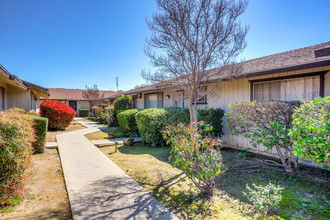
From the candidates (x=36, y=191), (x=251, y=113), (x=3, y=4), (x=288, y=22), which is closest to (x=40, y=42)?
(x=3, y=4)

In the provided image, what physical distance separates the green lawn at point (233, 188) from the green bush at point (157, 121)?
1.80 meters

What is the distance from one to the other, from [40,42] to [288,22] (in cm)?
1537

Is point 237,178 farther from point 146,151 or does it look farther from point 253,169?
point 146,151

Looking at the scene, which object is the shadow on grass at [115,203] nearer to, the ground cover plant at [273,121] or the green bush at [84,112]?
the ground cover plant at [273,121]

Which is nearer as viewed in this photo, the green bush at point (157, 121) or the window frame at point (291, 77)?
the window frame at point (291, 77)

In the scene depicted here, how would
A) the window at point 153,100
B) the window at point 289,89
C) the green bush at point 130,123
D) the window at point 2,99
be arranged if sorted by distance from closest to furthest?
the window at point 289,89, the window at point 2,99, the green bush at point 130,123, the window at point 153,100

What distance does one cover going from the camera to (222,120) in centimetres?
741

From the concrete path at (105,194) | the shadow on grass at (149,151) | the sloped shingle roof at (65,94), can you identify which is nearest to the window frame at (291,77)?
the shadow on grass at (149,151)

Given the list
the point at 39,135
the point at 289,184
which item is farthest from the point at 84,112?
the point at 289,184

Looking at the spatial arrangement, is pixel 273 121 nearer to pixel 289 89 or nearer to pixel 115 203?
pixel 289 89

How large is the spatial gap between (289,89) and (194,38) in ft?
12.2

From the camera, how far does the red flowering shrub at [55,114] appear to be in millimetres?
11750

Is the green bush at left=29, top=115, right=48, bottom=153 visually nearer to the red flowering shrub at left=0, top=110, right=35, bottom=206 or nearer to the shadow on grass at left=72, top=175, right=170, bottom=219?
the red flowering shrub at left=0, top=110, right=35, bottom=206

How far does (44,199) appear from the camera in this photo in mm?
3244
